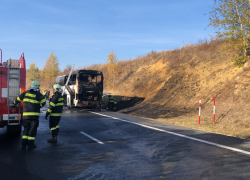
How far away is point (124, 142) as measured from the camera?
7574mm

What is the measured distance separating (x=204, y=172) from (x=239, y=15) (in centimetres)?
1375

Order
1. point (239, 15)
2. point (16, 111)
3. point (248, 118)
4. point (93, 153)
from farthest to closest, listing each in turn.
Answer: point (239, 15)
point (248, 118)
point (16, 111)
point (93, 153)

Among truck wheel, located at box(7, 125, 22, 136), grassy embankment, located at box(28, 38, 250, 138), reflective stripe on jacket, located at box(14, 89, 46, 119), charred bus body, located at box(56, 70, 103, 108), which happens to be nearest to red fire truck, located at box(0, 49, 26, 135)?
reflective stripe on jacket, located at box(14, 89, 46, 119)

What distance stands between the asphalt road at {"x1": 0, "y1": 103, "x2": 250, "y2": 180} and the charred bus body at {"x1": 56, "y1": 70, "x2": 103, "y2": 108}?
34.1 ft

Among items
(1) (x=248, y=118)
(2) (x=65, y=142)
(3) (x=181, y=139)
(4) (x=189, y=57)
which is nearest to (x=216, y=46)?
(4) (x=189, y=57)

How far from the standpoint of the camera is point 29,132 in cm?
664

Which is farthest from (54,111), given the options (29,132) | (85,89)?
(85,89)

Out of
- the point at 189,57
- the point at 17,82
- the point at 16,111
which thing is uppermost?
the point at 189,57

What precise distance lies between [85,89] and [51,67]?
49.3 metres

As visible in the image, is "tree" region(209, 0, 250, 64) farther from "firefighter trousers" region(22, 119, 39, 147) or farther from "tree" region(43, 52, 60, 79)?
"tree" region(43, 52, 60, 79)

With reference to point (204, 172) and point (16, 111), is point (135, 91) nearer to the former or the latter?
point (16, 111)

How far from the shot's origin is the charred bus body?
19094 mm

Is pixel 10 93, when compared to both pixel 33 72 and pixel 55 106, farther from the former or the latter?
pixel 33 72

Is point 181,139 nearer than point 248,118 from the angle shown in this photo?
Yes
